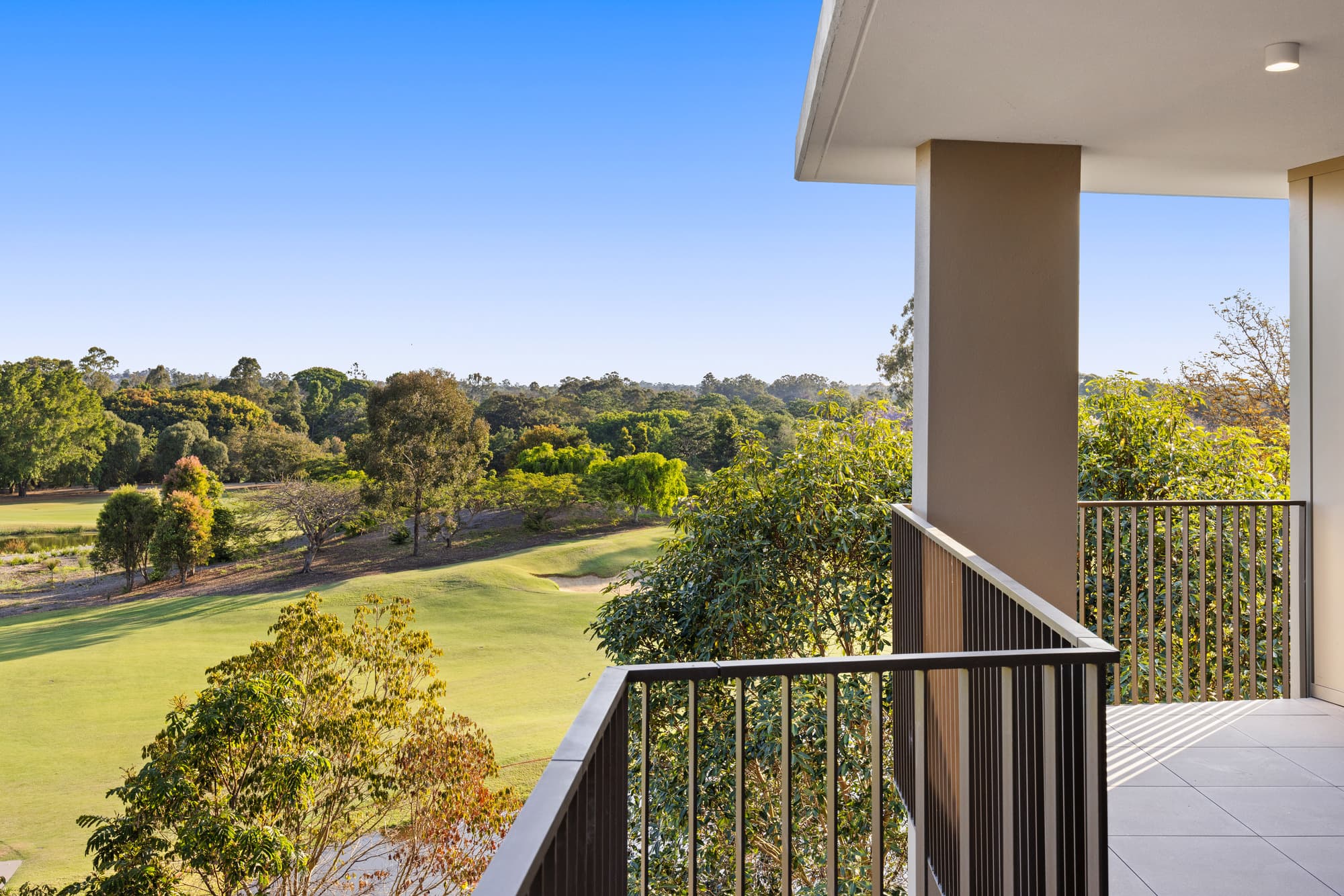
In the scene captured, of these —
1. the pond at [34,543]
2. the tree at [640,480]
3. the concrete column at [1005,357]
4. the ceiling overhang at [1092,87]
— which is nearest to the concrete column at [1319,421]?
the ceiling overhang at [1092,87]

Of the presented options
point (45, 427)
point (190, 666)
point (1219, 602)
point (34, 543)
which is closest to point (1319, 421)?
point (1219, 602)

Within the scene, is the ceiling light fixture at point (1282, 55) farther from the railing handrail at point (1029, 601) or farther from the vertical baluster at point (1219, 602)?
the vertical baluster at point (1219, 602)

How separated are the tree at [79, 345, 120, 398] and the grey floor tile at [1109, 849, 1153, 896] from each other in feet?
85.3

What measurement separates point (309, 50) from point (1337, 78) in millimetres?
24400

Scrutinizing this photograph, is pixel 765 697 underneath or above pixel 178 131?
underneath

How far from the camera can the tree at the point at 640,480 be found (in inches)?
779

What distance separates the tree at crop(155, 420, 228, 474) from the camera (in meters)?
21.4

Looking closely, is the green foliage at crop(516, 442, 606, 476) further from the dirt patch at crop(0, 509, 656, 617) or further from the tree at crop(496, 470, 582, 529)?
the dirt patch at crop(0, 509, 656, 617)

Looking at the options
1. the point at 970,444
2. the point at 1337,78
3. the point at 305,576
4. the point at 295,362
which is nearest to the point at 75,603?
the point at 305,576

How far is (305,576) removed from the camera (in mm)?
21250

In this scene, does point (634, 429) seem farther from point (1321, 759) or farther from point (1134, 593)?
point (1321, 759)

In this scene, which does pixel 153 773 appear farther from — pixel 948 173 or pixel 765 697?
pixel 948 173

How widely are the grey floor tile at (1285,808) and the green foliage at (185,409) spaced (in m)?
24.3

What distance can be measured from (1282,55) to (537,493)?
1982cm
